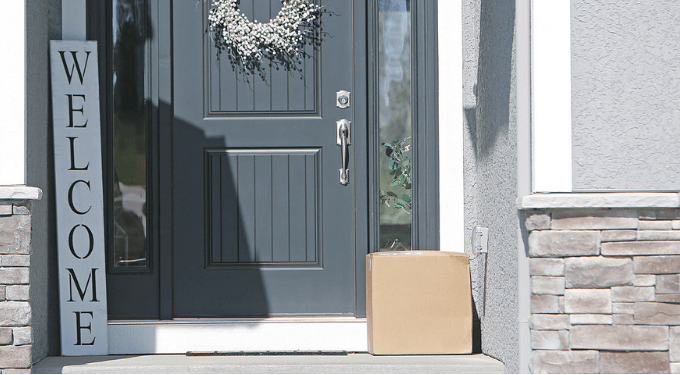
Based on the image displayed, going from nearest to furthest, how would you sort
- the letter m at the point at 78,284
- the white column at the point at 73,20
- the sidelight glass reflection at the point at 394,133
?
the letter m at the point at 78,284 < the white column at the point at 73,20 < the sidelight glass reflection at the point at 394,133

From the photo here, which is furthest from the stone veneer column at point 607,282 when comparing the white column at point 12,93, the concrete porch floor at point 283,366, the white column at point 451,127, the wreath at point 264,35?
the white column at point 12,93

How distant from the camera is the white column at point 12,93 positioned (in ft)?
7.53

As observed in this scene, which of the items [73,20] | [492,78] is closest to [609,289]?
[492,78]

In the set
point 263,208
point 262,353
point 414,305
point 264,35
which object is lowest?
point 262,353

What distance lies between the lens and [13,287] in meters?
2.24

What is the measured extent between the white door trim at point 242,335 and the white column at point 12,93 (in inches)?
32.7

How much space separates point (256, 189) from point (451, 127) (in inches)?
36.1

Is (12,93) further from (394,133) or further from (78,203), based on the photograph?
(394,133)

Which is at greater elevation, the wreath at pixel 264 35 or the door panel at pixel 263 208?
the wreath at pixel 264 35

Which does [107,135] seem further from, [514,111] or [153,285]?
[514,111]

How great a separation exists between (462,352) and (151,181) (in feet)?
5.00

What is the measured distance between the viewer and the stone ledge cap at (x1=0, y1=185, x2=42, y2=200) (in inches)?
87.9

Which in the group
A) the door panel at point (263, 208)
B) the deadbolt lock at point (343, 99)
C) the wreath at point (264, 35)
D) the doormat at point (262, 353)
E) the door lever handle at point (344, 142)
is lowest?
the doormat at point (262, 353)

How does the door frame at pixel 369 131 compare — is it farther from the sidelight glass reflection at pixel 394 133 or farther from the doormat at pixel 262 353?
the doormat at pixel 262 353
